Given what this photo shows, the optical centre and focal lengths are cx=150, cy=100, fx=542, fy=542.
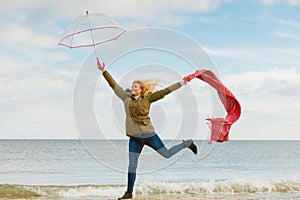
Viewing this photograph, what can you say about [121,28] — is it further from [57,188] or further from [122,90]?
[57,188]

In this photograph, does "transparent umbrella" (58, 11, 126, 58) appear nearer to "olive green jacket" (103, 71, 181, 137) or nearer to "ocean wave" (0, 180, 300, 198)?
"olive green jacket" (103, 71, 181, 137)

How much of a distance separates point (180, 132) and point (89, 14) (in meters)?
2.54

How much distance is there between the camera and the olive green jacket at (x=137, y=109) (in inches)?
358

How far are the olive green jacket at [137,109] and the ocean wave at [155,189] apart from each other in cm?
1056

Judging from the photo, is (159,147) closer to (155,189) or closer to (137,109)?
(137,109)

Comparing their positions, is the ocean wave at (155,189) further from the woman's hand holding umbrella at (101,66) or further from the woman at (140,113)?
the woman's hand holding umbrella at (101,66)

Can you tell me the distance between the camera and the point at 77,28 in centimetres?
922

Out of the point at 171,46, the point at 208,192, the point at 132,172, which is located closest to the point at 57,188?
the point at 208,192

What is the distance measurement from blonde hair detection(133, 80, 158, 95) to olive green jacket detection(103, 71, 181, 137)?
0.11 meters

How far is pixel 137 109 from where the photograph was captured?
9.09 meters

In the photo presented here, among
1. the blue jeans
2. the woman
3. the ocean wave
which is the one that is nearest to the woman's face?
the woman

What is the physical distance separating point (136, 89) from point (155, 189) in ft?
40.3

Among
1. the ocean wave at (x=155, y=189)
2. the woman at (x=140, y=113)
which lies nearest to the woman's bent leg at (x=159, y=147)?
the woman at (x=140, y=113)

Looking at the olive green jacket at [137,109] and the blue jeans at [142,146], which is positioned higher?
the olive green jacket at [137,109]
